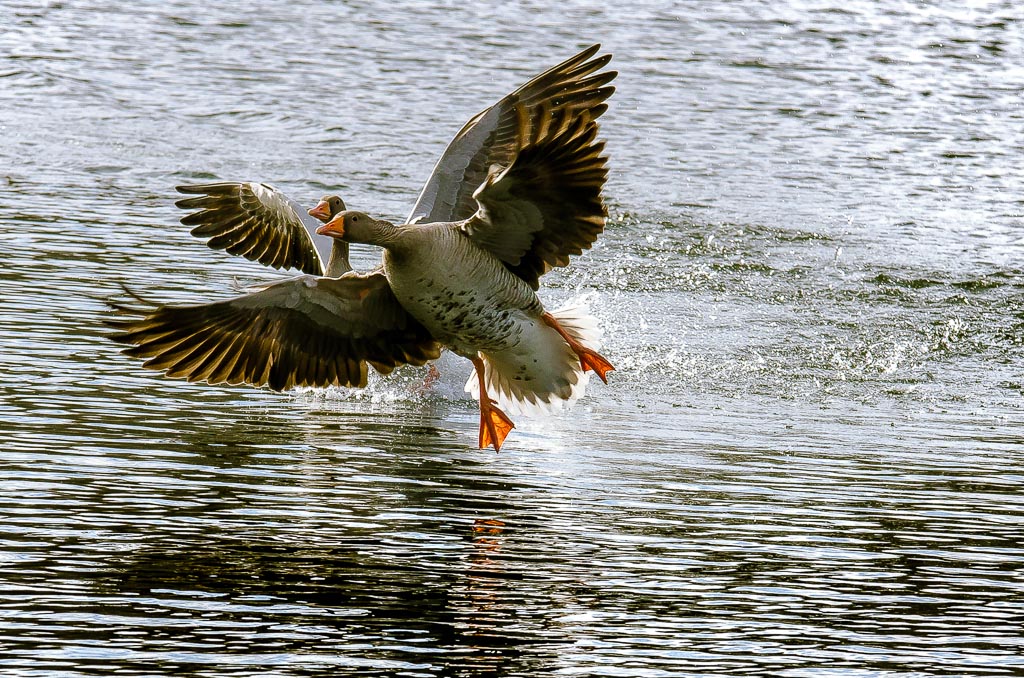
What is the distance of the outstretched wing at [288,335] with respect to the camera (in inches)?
311

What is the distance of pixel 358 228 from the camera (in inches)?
314

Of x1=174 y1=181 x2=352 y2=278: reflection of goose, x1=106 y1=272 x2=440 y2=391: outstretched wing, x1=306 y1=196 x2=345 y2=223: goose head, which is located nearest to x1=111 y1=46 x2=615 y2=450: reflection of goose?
x1=106 y1=272 x2=440 y2=391: outstretched wing

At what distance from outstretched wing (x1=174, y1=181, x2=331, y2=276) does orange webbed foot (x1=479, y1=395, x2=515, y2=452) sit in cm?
285

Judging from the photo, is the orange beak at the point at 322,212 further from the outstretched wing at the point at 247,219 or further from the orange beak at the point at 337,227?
the outstretched wing at the point at 247,219

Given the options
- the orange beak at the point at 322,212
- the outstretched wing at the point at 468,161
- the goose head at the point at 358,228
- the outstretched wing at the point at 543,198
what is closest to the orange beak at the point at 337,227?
the goose head at the point at 358,228

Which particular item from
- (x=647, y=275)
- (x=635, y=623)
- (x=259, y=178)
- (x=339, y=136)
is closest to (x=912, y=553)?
(x=635, y=623)

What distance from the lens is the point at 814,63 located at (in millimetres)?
22797

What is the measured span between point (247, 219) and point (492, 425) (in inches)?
136

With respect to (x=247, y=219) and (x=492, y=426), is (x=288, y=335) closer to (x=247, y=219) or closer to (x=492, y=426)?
(x=492, y=426)

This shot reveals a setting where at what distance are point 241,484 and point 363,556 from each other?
1285 millimetres

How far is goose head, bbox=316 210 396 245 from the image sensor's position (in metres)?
7.93

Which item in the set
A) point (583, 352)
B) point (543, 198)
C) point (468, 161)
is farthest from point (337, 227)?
point (583, 352)

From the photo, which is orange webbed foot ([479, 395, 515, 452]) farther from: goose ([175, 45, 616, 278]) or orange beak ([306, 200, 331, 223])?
orange beak ([306, 200, 331, 223])

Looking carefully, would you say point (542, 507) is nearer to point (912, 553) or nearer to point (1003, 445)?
point (912, 553)
